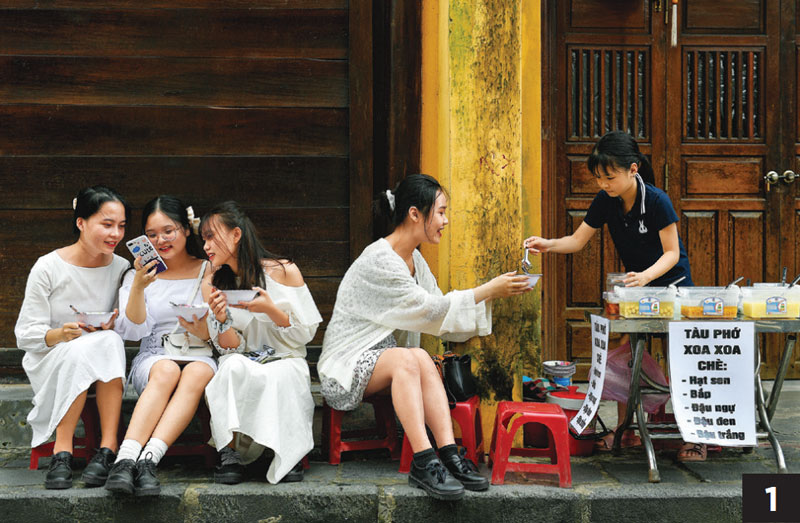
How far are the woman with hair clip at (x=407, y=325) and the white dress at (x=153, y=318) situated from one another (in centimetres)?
72

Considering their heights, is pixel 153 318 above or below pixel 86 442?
above

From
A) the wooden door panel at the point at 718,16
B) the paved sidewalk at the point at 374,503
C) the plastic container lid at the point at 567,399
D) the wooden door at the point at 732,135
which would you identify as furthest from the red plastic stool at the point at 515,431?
the wooden door panel at the point at 718,16

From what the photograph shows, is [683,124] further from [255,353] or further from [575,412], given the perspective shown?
[255,353]

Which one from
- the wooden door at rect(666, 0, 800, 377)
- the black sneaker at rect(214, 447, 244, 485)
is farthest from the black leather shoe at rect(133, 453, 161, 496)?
the wooden door at rect(666, 0, 800, 377)

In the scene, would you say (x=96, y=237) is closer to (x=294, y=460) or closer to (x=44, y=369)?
(x=44, y=369)

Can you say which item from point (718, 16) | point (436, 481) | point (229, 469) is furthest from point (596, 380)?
point (718, 16)

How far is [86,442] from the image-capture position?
3836 mm

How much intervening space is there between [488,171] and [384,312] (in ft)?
3.13

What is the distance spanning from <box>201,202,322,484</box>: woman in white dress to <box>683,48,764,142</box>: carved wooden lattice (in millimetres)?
→ 3150

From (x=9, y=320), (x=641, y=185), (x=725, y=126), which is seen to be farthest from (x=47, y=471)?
(x=725, y=126)

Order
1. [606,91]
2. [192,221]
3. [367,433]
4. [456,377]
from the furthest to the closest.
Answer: [606,91] → [367,433] → [192,221] → [456,377]

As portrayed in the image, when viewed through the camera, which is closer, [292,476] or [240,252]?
[292,476]

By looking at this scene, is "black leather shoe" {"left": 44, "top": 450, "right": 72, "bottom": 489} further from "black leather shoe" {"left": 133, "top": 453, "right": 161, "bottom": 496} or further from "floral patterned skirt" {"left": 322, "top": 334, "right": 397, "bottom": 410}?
"floral patterned skirt" {"left": 322, "top": 334, "right": 397, "bottom": 410}

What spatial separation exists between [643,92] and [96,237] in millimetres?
3722
